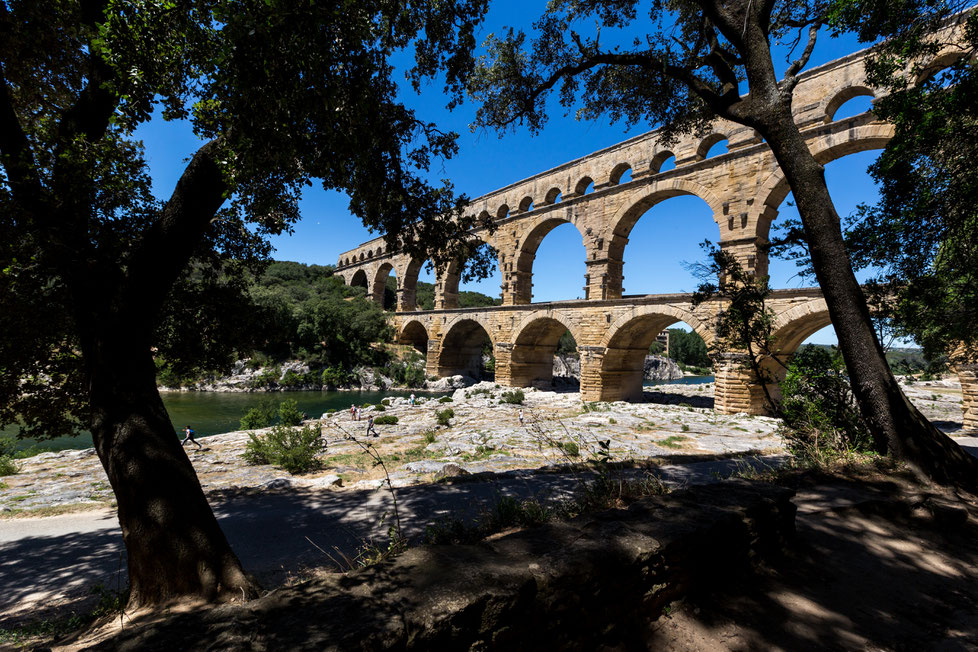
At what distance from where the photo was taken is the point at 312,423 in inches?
509

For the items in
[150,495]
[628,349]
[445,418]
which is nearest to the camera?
[150,495]

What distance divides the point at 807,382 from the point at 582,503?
14.6ft

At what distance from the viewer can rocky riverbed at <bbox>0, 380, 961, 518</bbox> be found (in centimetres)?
683

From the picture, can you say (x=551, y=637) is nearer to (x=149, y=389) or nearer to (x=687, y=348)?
(x=149, y=389)

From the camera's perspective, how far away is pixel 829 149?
12500mm

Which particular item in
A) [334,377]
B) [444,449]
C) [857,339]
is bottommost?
[444,449]

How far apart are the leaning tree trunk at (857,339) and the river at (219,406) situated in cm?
1665

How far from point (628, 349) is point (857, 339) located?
13622 millimetres

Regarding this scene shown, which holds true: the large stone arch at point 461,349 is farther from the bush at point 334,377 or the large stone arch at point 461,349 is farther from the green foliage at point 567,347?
the green foliage at point 567,347

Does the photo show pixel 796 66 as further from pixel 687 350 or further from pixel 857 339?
pixel 687 350

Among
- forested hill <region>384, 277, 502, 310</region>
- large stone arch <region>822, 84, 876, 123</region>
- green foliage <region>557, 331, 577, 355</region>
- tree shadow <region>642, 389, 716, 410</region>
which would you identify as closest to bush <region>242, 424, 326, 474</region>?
tree shadow <region>642, 389, 716, 410</region>

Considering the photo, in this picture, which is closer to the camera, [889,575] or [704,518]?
[704,518]

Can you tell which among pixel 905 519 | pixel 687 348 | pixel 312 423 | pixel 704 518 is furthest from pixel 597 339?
pixel 687 348

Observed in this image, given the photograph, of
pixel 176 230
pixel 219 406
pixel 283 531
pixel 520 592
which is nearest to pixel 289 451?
pixel 283 531
